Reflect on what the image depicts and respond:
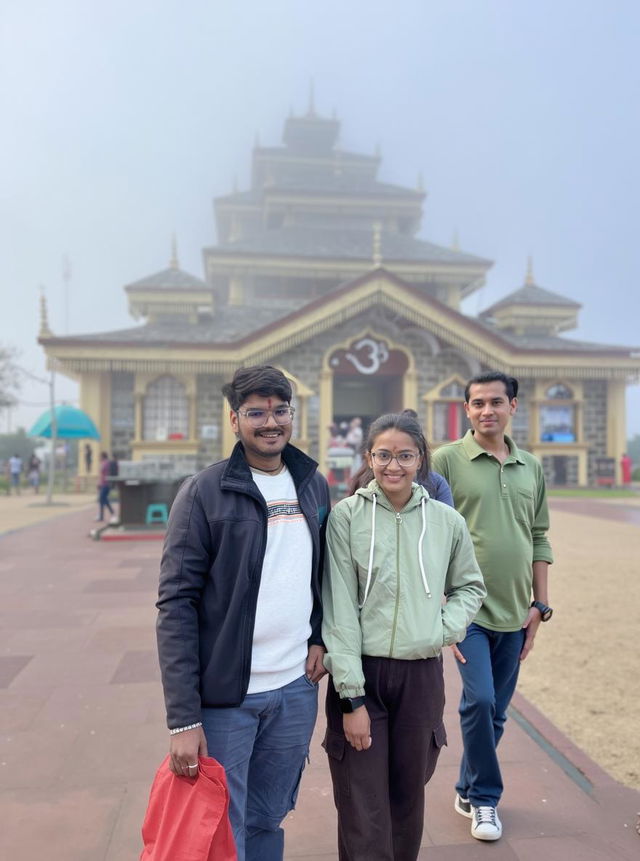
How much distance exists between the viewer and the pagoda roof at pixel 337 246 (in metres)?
26.0

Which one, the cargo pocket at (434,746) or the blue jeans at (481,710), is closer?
the cargo pocket at (434,746)

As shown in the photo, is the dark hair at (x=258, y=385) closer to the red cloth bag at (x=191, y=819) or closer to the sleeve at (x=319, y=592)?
the sleeve at (x=319, y=592)

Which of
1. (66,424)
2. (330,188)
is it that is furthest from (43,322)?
(330,188)

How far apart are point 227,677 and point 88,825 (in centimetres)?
159

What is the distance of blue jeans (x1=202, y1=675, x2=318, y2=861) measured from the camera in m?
1.99

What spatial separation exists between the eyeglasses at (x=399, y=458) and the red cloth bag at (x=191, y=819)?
1095mm

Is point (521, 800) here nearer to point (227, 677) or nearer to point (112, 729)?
point (227, 677)

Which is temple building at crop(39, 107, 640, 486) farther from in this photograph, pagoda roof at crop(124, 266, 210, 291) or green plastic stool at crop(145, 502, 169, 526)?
green plastic stool at crop(145, 502, 169, 526)

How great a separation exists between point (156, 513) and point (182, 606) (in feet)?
35.2

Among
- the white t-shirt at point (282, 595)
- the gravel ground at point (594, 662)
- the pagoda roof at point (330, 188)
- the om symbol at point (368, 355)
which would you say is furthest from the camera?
the pagoda roof at point (330, 188)

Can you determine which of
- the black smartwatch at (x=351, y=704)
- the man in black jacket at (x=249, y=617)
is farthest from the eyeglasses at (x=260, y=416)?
the black smartwatch at (x=351, y=704)

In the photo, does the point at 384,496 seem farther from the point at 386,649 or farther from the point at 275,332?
the point at 275,332

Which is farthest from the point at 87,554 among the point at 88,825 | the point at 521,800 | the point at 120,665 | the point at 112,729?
the point at 521,800

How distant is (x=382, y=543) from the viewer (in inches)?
87.4
